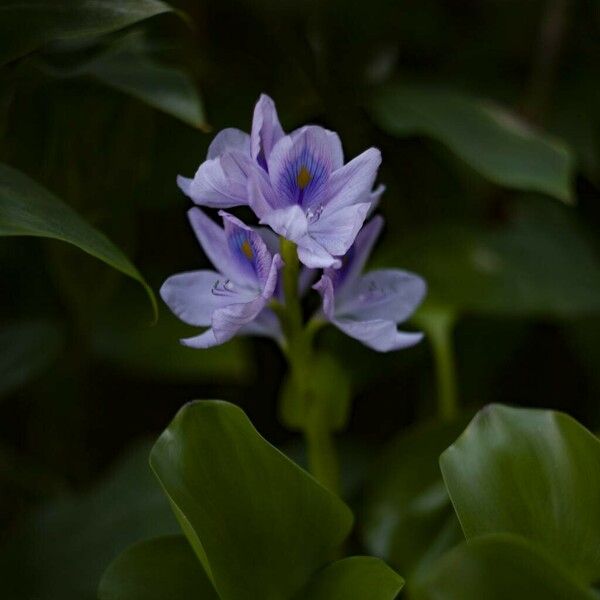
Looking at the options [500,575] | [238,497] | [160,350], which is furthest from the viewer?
[160,350]

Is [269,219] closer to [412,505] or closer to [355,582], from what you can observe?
Result: [355,582]

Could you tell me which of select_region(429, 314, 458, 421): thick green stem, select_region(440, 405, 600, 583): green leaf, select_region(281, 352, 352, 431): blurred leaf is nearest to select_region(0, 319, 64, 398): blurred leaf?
select_region(281, 352, 352, 431): blurred leaf

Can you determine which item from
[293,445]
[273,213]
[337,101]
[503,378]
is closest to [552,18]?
[337,101]

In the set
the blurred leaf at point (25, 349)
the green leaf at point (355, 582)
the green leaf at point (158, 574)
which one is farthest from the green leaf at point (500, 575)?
the blurred leaf at point (25, 349)

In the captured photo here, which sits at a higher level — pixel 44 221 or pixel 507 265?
pixel 44 221

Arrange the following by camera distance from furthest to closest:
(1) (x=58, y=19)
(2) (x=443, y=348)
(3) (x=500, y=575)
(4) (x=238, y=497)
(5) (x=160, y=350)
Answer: (5) (x=160, y=350), (2) (x=443, y=348), (1) (x=58, y=19), (4) (x=238, y=497), (3) (x=500, y=575)

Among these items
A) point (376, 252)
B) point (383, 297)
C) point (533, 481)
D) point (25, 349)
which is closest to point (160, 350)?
point (25, 349)

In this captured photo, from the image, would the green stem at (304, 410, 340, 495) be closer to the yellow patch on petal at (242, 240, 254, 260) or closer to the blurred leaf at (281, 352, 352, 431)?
the blurred leaf at (281, 352, 352, 431)
